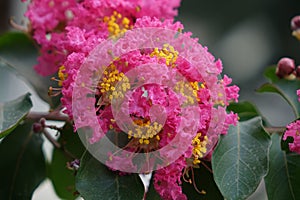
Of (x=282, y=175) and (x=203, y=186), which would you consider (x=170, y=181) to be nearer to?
(x=203, y=186)

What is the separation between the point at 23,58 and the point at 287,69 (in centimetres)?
47

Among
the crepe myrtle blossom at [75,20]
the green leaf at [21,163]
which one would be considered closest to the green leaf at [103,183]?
the crepe myrtle blossom at [75,20]

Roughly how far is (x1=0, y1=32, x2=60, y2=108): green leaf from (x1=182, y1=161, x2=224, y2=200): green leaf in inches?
13.2

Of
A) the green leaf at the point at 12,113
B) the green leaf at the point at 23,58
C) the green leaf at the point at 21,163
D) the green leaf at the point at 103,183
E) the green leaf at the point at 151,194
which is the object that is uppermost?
the green leaf at the point at 103,183

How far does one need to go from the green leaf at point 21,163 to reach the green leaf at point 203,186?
309mm

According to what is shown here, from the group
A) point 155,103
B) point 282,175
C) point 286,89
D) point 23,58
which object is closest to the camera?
point 155,103

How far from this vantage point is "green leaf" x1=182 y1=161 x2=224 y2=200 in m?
0.77

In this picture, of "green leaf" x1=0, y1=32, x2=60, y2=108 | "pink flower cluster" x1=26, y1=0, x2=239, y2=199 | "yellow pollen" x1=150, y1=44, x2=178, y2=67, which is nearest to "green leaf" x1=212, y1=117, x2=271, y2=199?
"pink flower cluster" x1=26, y1=0, x2=239, y2=199

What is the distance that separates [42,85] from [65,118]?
162mm

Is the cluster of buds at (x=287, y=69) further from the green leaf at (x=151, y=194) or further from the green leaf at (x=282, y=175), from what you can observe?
the green leaf at (x=151, y=194)

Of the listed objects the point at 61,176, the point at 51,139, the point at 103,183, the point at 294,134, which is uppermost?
the point at 294,134

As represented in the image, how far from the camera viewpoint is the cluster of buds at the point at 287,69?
90 cm

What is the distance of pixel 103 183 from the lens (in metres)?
0.72

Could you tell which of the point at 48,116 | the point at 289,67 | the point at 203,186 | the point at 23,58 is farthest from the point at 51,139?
the point at 289,67
